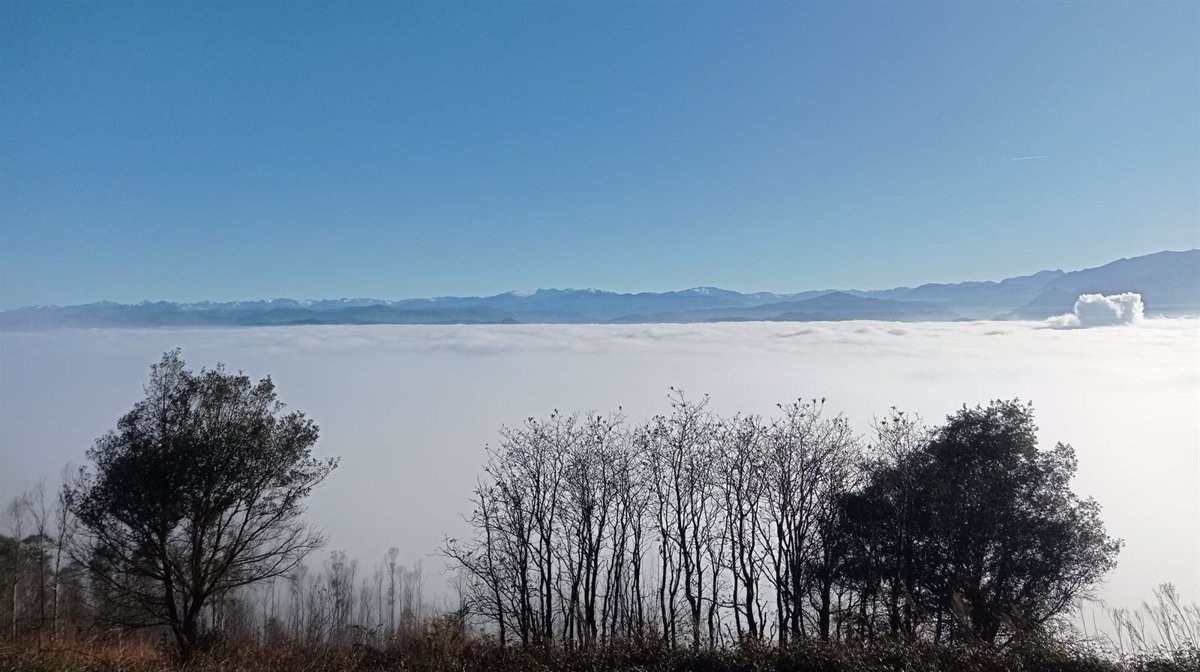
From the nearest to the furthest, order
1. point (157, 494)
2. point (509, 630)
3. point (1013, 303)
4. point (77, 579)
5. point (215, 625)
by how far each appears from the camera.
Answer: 1. point (157, 494)
2. point (215, 625)
3. point (509, 630)
4. point (77, 579)
5. point (1013, 303)

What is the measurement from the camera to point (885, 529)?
19344 millimetres

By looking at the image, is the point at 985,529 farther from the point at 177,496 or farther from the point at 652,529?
the point at 177,496

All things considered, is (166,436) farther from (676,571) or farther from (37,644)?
(676,571)

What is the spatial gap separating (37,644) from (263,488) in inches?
329

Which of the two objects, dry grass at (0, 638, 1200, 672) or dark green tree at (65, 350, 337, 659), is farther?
dark green tree at (65, 350, 337, 659)

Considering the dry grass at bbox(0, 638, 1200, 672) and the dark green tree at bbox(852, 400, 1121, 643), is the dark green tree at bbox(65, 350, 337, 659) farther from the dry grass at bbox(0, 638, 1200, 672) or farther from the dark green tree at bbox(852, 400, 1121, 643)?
the dark green tree at bbox(852, 400, 1121, 643)

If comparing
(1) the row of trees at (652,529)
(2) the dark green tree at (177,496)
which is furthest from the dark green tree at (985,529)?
(2) the dark green tree at (177,496)

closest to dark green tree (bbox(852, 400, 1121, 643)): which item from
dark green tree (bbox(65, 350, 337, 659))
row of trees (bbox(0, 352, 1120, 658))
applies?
row of trees (bbox(0, 352, 1120, 658))

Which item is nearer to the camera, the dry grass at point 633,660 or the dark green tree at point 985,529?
the dry grass at point 633,660

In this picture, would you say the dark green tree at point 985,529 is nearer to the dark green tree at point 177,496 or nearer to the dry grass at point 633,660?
the dry grass at point 633,660

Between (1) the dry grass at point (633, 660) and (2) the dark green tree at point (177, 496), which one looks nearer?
(1) the dry grass at point (633, 660)

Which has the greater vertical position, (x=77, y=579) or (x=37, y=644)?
(x=37, y=644)

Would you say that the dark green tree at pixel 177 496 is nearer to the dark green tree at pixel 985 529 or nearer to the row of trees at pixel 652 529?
the row of trees at pixel 652 529

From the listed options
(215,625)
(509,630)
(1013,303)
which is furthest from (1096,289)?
(215,625)
